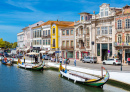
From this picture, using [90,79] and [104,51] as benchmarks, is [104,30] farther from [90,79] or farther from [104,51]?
[90,79]

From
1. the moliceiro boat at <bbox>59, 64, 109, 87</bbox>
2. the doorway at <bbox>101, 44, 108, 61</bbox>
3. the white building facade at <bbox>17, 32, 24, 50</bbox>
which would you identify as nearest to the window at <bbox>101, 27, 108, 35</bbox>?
the doorway at <bbox>101, 44, 108, 61</bbox>

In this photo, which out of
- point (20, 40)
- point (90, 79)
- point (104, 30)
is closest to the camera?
point (90, 79)

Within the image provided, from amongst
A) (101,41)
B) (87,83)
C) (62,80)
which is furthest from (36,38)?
(87,83)

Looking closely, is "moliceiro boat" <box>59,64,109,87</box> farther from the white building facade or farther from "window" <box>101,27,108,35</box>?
the white building facade

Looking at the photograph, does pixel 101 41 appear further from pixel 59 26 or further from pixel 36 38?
pixel 36 38

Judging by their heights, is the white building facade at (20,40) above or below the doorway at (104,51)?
above

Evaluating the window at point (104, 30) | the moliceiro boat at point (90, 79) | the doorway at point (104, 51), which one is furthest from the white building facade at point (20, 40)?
the moliceiro boat at point (90, 79)

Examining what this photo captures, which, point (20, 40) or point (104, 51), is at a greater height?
point (20, 40)

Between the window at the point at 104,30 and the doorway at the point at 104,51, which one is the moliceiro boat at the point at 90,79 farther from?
the window at the point at 104,30

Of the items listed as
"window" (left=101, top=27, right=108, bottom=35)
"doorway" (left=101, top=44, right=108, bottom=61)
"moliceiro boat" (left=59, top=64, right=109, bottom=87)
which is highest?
"window" (left=101, top=27, right=108, bottom=35)

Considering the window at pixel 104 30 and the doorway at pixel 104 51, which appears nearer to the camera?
the window at pixel 104 30

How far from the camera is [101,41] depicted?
1889 inches

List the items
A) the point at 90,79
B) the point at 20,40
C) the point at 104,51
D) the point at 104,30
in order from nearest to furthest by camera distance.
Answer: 1. the point at 90,79
2. the point at 104,30
3. the point at 104,51
4. the point at 20,40

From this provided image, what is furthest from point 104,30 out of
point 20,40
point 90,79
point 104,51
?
point 20,40
